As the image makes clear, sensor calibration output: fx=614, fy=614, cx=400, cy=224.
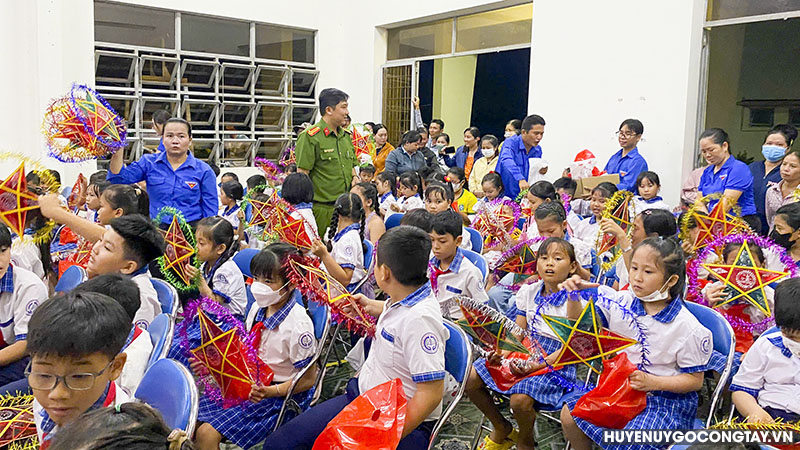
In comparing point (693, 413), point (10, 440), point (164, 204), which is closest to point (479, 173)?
point (164, 204)

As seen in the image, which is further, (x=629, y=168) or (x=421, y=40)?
(x=421, y=40)

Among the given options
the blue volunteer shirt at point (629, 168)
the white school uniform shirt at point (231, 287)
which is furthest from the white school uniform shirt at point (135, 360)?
the blue volunteer shirt at point (629, 168)

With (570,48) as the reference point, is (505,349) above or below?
below

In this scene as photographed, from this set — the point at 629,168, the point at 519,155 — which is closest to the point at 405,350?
the point at 629,168

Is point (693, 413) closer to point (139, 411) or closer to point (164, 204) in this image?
point (139, 411)

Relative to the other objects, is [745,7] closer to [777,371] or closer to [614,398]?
[777,371]

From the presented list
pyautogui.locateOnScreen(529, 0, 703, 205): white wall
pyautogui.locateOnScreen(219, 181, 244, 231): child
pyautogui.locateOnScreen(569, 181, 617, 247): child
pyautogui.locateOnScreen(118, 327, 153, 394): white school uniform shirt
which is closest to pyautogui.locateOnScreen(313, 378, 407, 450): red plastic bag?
pyautogui.locateOnScreen(118, 327, 153, 394): white school uniform shirt

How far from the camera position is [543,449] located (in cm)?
286

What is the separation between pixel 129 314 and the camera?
78.8 inches

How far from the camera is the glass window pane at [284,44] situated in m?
9.20

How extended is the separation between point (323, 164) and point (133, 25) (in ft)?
16.8

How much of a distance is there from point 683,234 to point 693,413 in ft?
4.53

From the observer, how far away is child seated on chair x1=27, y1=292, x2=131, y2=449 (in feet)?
4.83

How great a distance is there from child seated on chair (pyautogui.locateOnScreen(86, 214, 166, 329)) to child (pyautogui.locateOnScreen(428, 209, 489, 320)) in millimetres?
1278
